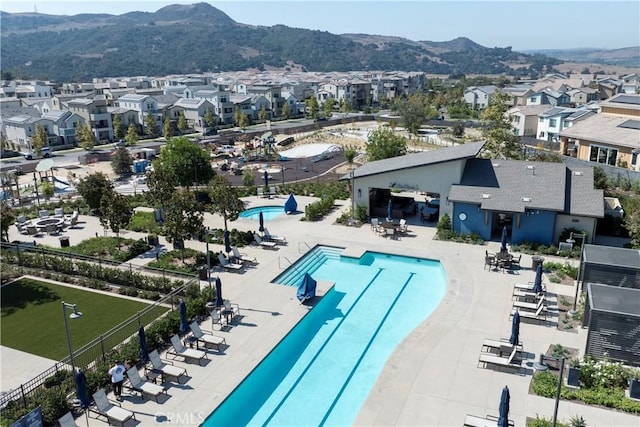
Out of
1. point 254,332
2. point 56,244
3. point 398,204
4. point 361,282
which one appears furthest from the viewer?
point 398,204

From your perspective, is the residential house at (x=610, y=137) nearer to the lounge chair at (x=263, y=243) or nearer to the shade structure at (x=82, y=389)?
the lounge chair at (x=263, y=243)

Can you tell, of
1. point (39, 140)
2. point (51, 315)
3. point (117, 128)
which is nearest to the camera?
point (51, 315)

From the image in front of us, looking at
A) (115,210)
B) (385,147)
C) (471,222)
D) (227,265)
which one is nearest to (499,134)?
(385,147)

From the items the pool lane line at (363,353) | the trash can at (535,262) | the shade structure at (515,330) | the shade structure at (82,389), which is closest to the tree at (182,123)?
the pool lane line at (363,353)

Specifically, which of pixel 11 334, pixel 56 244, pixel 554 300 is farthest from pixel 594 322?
pixel 56 244

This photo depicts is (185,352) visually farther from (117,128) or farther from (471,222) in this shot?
(117,128)

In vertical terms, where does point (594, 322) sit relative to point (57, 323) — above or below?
above

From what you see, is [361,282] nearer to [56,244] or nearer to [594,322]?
[594,322]

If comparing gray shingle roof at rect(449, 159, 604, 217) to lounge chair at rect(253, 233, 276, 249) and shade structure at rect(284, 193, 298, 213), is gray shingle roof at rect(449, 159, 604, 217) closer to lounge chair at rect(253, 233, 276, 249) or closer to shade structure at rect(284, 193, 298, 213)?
lounge chair at rect(253, 233, 276, 249)
